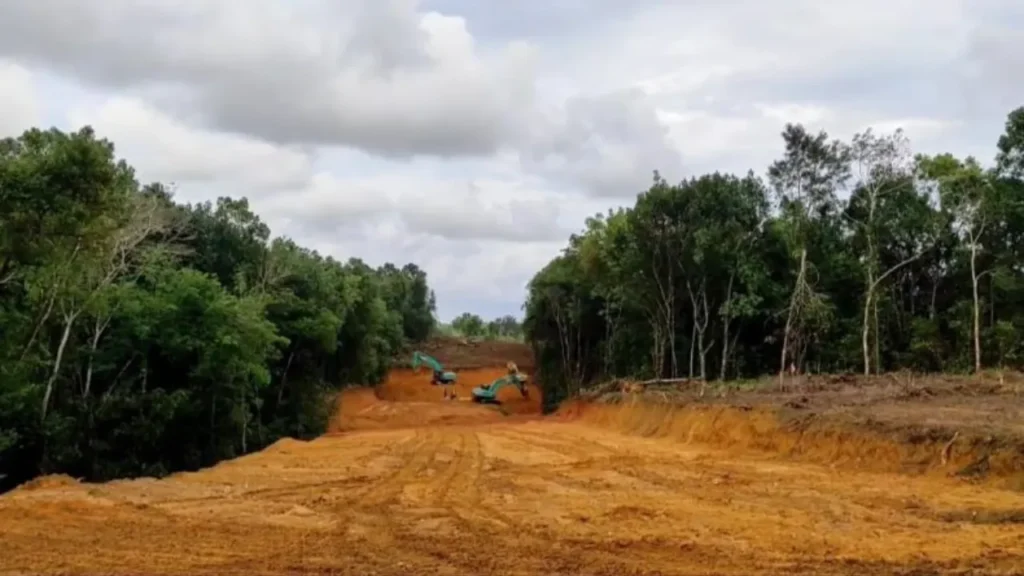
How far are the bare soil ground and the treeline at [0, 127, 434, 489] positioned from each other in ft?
18.9

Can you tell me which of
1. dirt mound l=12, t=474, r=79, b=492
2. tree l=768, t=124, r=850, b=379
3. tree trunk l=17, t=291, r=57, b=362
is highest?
tree l=768, t=124, r=850, b=379

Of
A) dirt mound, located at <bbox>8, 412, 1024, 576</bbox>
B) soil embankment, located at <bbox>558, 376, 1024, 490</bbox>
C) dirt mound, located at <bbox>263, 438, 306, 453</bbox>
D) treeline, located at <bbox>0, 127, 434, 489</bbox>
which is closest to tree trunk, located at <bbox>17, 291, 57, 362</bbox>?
treeline, located at <bbox>0, 127, 434, 489</bbox>

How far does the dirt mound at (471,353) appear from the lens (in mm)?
76312

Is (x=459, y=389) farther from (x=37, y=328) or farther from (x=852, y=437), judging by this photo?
(x=852, y=437)

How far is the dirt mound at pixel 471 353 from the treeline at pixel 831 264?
30065 mm

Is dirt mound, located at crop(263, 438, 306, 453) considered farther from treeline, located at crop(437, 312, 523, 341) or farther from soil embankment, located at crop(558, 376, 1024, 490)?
treeline, located at crop(437, 312, 523, 341)

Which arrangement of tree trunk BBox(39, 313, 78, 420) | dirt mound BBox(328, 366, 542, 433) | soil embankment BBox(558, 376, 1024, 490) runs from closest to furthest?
1. soil embankment BBox(558, 376, 1024, 490)
2. tree trunk BBox(39, 313, 78, 420)
3. dirt mound BBox(328, 366, 542, 433)

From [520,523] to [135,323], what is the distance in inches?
861

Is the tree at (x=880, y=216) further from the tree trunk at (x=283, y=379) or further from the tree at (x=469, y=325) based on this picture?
the tree at (x=469, y=325)

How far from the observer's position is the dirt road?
8.68m

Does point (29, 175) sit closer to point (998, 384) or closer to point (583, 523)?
point (583, 523)

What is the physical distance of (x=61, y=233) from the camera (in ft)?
60.4

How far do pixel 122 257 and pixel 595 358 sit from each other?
3321 centimetres

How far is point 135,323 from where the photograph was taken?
29.5 metres
